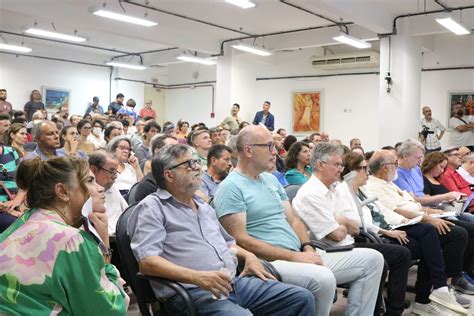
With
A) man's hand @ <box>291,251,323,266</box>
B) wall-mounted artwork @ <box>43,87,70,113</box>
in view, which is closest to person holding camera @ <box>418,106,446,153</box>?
man's hand @ <box>291,251,323,266</box>

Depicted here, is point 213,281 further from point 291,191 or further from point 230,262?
point 291,191

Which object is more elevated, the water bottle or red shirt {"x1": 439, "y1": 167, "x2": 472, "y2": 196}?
red shirt {"x1": 439, "y1": 167, "x2": 472, "y2": 196}

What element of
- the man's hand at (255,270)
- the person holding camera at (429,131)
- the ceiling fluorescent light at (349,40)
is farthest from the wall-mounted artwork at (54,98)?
the man's hand at (255,270)

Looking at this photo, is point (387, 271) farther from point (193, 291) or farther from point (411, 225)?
point (193, 291)

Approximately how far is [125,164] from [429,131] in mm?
7600

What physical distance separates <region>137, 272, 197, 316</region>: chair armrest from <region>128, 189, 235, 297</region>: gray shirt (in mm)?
65

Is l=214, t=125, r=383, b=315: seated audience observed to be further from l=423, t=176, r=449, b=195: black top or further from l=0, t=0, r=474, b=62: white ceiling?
l=0, t=0, r=474, b=62: white ceiling

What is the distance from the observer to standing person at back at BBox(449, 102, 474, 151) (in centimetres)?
1049

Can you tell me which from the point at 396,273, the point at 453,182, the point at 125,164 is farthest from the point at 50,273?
the point at 453,182

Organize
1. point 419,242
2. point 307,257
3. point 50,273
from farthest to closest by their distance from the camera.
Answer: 1. point 419,242
2. point 307,257
3. point 50,273

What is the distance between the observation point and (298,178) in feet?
14.5

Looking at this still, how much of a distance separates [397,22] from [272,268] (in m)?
8.37

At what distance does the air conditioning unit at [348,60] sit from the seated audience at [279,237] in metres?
9.50

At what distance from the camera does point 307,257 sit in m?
2.62
